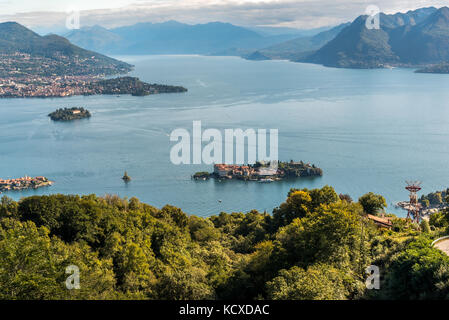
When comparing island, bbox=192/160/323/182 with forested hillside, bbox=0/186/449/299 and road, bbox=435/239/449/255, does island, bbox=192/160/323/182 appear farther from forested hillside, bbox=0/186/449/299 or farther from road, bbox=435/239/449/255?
road, bbox=435/239/449/255

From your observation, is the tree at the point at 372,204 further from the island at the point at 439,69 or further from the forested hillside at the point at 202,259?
the island at the point at 439,69

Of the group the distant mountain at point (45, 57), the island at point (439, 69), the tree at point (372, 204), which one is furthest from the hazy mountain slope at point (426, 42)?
the tree at point (372, 204)

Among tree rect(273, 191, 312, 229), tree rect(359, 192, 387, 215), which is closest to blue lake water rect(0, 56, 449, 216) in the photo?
tree rect(359, 192, 387, 215)

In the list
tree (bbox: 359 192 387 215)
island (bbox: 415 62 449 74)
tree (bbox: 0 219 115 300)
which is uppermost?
island (bbox: 415 62 449 74)

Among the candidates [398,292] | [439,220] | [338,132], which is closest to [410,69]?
[338,132]

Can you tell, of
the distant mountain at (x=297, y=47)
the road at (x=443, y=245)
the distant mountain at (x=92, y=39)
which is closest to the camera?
the road at (x=443, y=245)

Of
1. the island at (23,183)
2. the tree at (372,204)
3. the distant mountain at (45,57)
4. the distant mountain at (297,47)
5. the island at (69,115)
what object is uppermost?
the distant mountain at (297,47)
